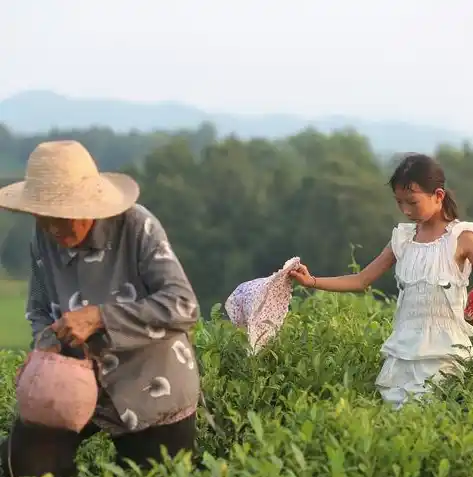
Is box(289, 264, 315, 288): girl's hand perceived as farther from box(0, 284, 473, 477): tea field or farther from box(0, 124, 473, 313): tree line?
box(0, 124, 473, 313): tree line

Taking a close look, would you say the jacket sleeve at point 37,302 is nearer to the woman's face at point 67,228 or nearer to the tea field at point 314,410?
the woman's face at point 67,228

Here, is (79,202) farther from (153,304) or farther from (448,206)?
(448,206)

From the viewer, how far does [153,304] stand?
266 centimetres

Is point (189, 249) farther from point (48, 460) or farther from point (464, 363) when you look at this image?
point (48, 460)

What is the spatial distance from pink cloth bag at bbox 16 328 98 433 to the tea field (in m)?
0.16

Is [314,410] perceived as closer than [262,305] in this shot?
Yes

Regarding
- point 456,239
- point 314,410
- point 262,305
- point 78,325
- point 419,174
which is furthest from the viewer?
point 262,305

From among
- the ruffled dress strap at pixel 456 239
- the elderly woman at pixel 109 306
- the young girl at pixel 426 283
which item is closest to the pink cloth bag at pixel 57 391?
the elderly woman at pixel 109 306

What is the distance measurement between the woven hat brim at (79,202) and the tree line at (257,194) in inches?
260

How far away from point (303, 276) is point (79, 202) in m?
1.59

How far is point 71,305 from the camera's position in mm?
2826

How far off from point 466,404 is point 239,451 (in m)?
1.13

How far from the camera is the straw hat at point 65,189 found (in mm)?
2650

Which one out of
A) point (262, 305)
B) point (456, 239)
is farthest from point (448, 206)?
point (262, 305)
